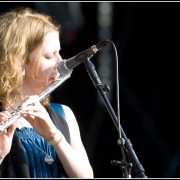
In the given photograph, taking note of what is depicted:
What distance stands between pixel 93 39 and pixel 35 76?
244 cm

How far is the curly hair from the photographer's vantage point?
96.1 inches

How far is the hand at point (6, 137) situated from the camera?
2.20 m

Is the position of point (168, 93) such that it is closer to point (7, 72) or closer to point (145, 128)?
point (145, 128)

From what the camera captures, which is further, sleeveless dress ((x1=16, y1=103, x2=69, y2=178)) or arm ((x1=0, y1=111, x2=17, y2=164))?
sleeveless dress ((x1=16, y1=103, x2=69, y2=178))

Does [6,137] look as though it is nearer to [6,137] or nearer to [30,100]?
[6,137]

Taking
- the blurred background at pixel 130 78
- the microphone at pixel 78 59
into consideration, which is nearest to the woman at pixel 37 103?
the microphone at pixel 78 59

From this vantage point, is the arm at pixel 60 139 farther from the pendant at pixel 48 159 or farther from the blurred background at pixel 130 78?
the blurred background at pixel 130 78

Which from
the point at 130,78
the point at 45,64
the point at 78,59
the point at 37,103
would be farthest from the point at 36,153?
the point at 130,78

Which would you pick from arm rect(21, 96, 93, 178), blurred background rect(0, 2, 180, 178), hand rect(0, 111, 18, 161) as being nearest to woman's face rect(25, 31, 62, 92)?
arm rect(21, 96, 93, 178)

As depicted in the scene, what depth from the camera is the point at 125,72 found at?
195 inches

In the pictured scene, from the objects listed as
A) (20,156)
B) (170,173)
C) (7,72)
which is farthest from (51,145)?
(170,173)

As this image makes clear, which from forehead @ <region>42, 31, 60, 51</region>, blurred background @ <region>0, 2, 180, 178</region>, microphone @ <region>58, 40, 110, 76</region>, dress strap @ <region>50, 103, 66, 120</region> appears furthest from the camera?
blurred background @ <region>0, 2, 180, 178</region>

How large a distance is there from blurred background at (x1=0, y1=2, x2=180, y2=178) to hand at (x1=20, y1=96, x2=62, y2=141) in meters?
2.52

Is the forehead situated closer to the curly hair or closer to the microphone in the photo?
the curly hair
